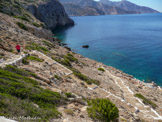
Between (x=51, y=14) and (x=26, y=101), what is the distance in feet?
378

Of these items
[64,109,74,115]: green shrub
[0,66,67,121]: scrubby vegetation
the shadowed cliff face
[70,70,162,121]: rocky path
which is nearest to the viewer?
[0,66,67,121]: scrubby vegetation

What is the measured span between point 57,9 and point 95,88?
121 m

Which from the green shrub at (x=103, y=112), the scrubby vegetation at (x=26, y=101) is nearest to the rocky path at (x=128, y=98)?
the scrubby vegetation at (x=26, y=101)

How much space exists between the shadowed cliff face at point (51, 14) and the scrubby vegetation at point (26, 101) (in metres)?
88.7

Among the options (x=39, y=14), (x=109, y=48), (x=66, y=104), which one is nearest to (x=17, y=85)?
(x=66, y=104)

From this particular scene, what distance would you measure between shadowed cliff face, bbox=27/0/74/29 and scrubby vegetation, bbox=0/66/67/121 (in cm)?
8873

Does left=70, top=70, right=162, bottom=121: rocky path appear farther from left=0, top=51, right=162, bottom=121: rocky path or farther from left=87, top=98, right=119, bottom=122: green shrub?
left=87, top=98, right=119, bottom=122: green shrub

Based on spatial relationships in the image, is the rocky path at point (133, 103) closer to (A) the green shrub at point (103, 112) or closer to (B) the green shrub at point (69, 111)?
(A) the green shrub at point (103, 112)

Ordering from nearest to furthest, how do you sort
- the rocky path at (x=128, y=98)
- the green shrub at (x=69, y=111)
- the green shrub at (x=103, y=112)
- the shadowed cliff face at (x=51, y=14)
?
the green shrub at (x=69, y=111) → the green shrub at (x=103, y=112) → the rocky path at (x=128, y=98) → the shadowed cliff face at (x=51, y=14)

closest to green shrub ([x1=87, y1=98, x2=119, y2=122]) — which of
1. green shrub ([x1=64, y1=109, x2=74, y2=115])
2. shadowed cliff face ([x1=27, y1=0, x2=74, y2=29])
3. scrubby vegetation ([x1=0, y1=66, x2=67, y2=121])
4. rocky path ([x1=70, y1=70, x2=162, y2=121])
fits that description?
green shrub ([x1=64, y1=109, x2=74, y2=115])

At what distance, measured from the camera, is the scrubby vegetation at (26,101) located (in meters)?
6.71

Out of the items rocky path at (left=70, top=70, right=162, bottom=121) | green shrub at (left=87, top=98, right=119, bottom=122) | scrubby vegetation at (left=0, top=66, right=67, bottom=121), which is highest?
scrubby vegetation at (left=0, top=66, right=67, bottom=121)

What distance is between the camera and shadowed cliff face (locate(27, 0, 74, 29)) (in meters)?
99.9

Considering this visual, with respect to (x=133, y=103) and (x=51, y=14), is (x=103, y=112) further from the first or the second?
(x=51, y=14)
